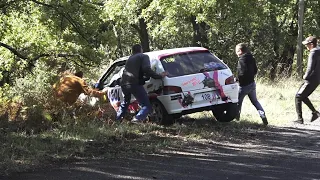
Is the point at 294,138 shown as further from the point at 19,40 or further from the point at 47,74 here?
the point at 19,40

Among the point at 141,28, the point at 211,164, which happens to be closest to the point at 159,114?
the point at 211,164

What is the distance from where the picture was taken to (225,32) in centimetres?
2452

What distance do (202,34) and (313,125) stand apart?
16178 mm

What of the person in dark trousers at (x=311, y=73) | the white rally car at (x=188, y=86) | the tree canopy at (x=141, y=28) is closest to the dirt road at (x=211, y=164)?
the white rally car at (x=188, y=86)

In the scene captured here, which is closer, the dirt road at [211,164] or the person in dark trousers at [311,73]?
the dirt road at [211,164]

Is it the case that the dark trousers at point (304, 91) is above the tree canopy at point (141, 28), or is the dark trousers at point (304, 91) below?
below

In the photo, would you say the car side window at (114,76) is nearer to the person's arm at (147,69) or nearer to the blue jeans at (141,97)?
the blue jeans at (141,97)

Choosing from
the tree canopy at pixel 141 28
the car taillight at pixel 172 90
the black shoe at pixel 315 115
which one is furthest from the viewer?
the tree canopy at pixel 141 28

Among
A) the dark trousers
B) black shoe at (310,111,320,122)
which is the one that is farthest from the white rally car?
black shoe at (310,111,320,122)

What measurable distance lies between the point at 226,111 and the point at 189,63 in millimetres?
1482

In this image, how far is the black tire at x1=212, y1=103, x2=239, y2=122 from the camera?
9.82m

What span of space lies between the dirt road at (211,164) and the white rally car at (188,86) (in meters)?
1.18

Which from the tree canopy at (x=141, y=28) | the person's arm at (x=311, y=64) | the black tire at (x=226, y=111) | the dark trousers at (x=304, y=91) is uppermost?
the tree canopy at (x=141, y=28)

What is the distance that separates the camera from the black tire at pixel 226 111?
9820mm
